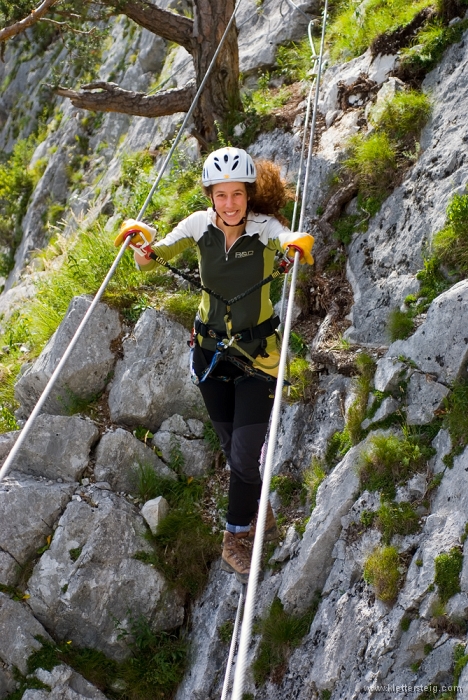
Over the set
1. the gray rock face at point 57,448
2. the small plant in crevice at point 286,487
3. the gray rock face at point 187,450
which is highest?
the gray rock face at point 57,448

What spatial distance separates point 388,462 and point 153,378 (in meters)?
2.79

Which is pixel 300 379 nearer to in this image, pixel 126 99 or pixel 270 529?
pixel 270 529

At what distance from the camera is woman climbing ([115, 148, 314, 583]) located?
4.36 m

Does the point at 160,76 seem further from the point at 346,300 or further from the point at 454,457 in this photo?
the point at 454,457

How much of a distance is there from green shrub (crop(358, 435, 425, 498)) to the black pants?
776mm

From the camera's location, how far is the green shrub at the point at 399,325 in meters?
5.15

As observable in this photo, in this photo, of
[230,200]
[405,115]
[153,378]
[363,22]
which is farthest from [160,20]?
[230,200]

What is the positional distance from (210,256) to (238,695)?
2888mm

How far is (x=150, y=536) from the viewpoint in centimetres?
580

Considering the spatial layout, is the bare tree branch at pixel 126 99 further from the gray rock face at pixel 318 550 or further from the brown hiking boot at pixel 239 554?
the brown hiking boot at pixel 239 554

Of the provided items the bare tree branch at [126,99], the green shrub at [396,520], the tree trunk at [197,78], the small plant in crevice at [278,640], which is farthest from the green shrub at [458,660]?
the bare tree branch at [126,99]

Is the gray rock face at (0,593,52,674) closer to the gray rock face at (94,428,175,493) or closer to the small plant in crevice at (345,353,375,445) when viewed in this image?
the gray rock face at (94,428,175,493)

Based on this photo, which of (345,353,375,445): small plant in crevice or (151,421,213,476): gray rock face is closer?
(345,353,375,445): small plant in crevice

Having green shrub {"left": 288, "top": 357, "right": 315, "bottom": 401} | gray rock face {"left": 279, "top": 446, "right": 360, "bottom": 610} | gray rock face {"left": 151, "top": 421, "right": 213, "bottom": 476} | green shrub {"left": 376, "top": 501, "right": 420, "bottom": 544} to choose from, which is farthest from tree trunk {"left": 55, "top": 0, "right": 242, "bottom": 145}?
green shrub {"left": 376, "top": 501, "right": 420, "bottom": 544}
